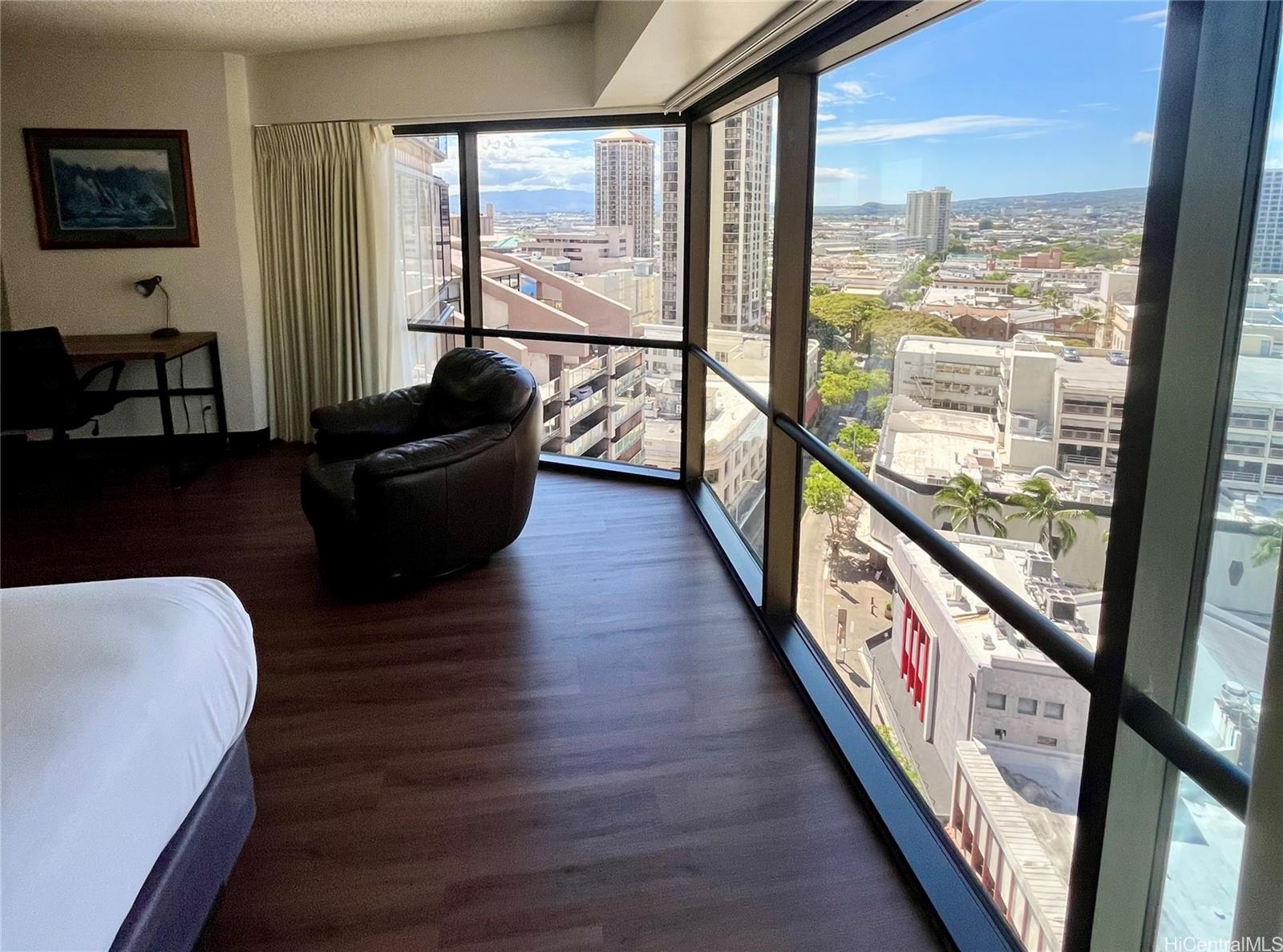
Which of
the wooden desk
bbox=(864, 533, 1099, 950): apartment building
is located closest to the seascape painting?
the wooden desk

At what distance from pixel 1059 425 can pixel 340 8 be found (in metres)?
4.09

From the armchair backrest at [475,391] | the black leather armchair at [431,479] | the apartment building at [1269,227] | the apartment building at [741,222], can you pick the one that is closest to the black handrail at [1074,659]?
the apartment building at [1269,227]

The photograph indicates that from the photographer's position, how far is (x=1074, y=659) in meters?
1.44

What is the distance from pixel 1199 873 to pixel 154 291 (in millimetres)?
6169

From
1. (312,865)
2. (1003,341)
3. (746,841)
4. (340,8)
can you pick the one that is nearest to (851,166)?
(1003,341)

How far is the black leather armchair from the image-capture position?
140 inches

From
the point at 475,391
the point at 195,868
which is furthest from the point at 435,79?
the point at 195,868

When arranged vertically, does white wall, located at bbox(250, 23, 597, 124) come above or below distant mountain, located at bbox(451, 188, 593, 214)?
above

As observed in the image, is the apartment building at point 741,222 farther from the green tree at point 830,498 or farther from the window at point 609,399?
the green tree at point 830,498

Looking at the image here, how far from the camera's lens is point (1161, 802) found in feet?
4.40

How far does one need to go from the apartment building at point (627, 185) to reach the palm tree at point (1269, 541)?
422 cm

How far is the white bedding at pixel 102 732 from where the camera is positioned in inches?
51.3

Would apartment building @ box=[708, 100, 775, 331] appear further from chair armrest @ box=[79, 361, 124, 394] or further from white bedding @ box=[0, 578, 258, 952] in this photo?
chair armrest @ box=[79, 361, 124, 394]

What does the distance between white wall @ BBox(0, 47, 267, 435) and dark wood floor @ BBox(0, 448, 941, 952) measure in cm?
190
